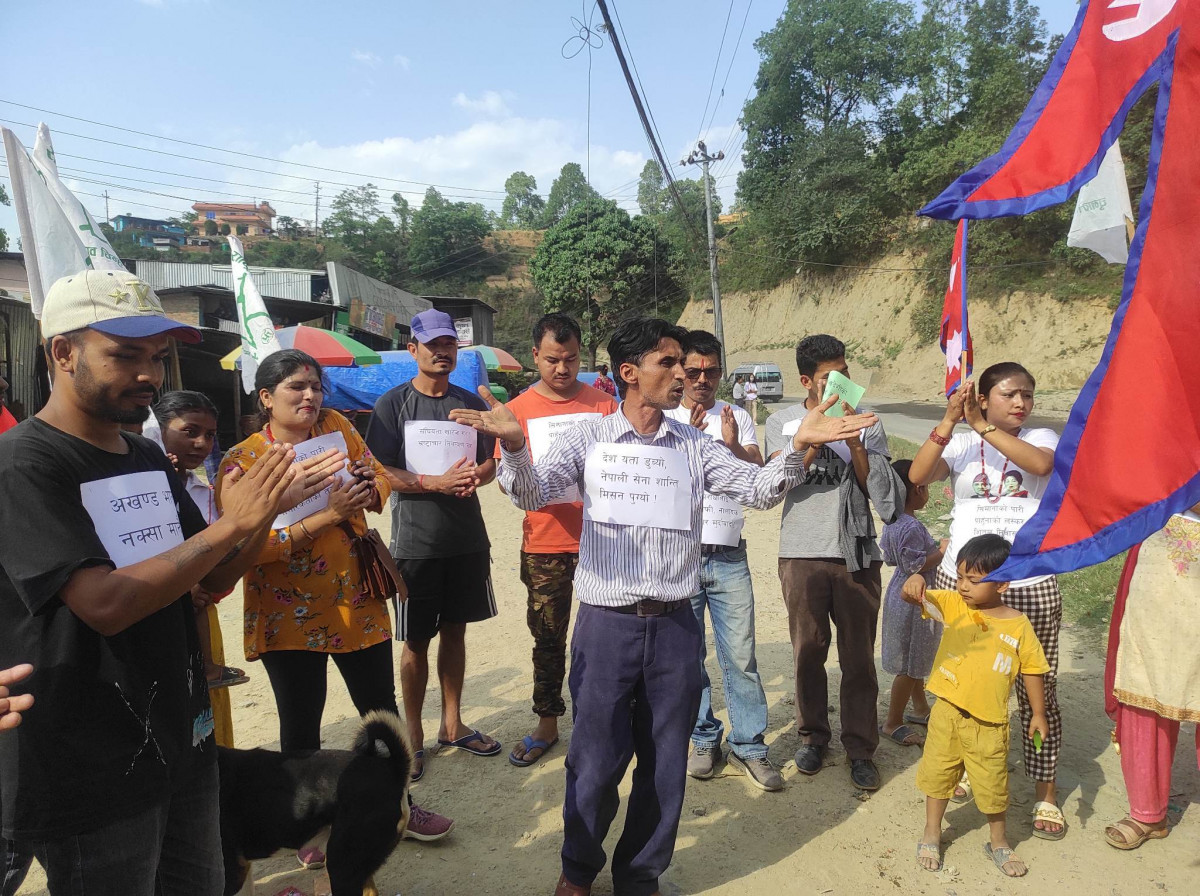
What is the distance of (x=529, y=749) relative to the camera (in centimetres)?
386

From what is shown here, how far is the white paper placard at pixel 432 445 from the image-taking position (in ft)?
12.0

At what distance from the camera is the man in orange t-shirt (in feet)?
12.7

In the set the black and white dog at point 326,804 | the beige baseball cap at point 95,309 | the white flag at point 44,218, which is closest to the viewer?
the beige baseball cap at point 95,309

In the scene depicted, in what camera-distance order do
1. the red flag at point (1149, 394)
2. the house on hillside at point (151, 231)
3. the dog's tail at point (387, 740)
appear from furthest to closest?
the house on hillside at point (151, 231) → the dog's tail at point (387, 740) → the red flag at point (1149, 394)

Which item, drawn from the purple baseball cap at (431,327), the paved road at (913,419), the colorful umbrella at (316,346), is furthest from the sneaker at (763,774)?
the colorful umbrella at (316,346)

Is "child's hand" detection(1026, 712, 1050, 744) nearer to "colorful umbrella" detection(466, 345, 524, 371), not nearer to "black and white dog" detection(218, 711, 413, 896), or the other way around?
"black and white dog" detection(218, 711, 413, 896)

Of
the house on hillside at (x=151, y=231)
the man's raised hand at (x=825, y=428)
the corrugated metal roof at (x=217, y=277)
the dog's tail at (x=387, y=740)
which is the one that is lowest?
the dog's tail at (x=387, y=740)

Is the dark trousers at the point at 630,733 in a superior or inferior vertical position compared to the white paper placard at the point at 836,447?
inferior

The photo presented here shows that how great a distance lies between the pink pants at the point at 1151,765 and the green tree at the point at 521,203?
87507mm

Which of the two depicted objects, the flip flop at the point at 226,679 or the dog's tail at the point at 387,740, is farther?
the flip flop at the point at 226,679

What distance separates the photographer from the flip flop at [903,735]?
3.88m

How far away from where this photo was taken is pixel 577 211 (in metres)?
37.4

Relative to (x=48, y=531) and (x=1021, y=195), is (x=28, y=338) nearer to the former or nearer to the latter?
(x=48, y=531)

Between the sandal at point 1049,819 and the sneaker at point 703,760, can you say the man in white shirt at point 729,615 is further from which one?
the sandal at point 1049,819
